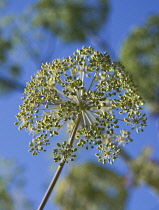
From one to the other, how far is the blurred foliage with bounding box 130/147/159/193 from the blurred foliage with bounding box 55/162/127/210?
1.71m

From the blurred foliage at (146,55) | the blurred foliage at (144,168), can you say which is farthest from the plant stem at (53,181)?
the blurred foliage at (146,55)

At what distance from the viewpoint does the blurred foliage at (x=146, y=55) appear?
1350 cm

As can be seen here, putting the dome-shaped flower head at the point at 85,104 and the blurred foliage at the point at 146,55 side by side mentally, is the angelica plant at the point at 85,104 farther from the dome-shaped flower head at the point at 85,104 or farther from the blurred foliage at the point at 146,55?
the blurred foliage at the point at 146,55

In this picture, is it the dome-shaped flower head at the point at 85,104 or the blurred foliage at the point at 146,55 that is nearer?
the dome-shaped flower head at the point at 85,104

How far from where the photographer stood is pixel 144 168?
1120 cm

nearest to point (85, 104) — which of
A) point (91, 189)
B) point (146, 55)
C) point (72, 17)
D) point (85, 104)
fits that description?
point (85, 104)

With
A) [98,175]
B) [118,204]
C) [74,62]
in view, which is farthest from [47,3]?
[74,62]

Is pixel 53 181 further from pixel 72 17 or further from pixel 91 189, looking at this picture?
pixel 72 17

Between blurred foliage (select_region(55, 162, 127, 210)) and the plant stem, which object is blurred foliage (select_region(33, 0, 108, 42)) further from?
the plant stem

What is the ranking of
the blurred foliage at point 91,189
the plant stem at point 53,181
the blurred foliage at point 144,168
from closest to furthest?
the plant stem at point 53,181
the blurred foliage at point 144,168
the blurred foliage at point 91,189

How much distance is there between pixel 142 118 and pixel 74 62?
1.85 feet

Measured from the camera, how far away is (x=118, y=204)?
12836 mm

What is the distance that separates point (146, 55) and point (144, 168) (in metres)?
5.09

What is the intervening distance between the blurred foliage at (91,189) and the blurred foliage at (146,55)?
3345 mm
